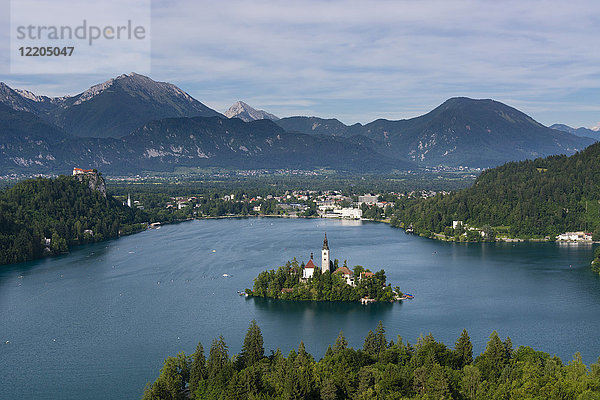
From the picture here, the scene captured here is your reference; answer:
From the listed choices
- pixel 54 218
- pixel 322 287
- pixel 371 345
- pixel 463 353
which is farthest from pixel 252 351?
pixel 54 218

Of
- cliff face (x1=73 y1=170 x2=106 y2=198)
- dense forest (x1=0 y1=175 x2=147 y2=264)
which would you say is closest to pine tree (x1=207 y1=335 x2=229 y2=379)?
dense forest (x1=0 y1=175 x2=147 y2=264)

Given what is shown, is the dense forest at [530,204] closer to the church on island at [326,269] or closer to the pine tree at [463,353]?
the church on island at [326,269]

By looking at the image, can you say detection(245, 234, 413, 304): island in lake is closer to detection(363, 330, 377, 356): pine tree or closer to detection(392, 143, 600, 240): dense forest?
detection(363, 330, 377, 356): pine tree

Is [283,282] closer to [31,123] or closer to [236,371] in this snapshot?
[236,371]

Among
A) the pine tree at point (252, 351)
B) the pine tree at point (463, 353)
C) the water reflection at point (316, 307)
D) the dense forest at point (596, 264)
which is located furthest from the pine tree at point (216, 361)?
the dense forest at point (596, 264)

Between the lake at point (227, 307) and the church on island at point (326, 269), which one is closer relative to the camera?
the lake at point (227, 307)
